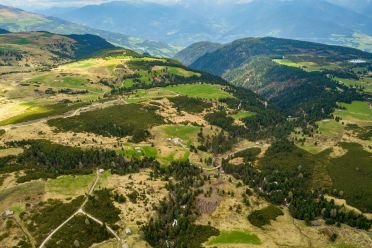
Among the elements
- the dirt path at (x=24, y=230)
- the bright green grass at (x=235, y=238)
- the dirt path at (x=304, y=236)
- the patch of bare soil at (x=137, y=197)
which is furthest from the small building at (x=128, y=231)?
the dirt path at (x=304, y=236)

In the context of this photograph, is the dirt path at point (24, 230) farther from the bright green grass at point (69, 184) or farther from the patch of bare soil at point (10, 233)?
the bright green grass at point (69, 184)

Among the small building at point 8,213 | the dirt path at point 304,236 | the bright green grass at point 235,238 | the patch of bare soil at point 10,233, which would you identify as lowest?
the patch of bare soil at point 10,233

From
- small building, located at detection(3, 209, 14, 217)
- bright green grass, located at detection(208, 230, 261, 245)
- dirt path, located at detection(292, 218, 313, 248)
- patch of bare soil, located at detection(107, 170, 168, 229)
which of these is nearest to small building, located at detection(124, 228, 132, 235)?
patch of bare soil, located at detection(107, 170, 168, 229)

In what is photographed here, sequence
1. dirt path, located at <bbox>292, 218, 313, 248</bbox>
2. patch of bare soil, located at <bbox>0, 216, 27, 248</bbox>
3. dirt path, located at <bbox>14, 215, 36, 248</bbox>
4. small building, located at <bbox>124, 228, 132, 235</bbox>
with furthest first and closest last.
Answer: dirt path, located at <bbox>292, 218, 313, 248</bbox> < small building, located at <bbox>124, 228, 132, 235</bbox> < dirt path, located at <bbox>14, 215, 36, 248</bbox> < patch of bare soil, located at <bbox>0, 216, 27, 248</bbox>

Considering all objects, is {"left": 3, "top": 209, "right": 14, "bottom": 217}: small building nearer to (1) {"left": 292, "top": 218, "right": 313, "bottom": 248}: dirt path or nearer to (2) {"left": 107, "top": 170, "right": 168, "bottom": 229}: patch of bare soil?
(2) {"left": 107, "top": 170, "right": 168, "bottom": 229}: patch of bare soil

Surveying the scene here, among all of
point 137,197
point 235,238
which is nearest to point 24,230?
point 137,197

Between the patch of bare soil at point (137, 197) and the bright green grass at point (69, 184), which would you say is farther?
the bright green grass at point (69, 184)
